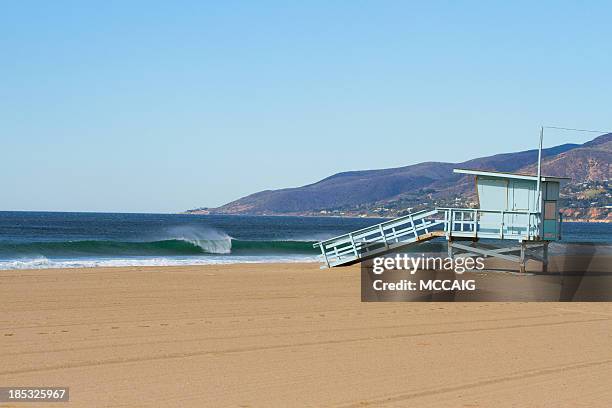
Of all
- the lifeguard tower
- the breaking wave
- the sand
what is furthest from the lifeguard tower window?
the breaking wave

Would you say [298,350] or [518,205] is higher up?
[518,205]

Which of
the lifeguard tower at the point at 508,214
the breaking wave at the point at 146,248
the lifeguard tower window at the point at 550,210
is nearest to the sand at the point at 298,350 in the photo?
the lifeguard tower at the point at 508,214

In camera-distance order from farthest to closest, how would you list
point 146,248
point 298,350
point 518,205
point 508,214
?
point 146,248, point 518,205, point 508,214, point 298,350

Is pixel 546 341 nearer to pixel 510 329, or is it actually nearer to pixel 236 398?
pixel 510 329

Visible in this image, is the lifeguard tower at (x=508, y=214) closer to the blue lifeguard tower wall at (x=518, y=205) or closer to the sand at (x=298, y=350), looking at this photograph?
the blue lifeguard tower wall at (x=518, y=205)

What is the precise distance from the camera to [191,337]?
12672 mm

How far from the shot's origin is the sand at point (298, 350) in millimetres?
9102

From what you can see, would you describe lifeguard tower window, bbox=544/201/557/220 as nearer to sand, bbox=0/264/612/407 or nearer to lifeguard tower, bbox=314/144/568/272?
lifeguard tower, bbox=314/144/568/272

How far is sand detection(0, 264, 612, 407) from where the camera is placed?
910 cm

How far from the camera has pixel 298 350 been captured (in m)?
11.7

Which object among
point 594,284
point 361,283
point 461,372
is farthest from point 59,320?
point 594,284

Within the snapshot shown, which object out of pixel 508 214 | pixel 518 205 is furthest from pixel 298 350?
pixel 518 205

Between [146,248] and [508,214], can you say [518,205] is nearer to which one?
[508,214]

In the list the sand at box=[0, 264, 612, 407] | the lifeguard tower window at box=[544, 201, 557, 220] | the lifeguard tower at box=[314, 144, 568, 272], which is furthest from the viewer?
the lifeguard tower window at box=[544, 201, 557, 220]
